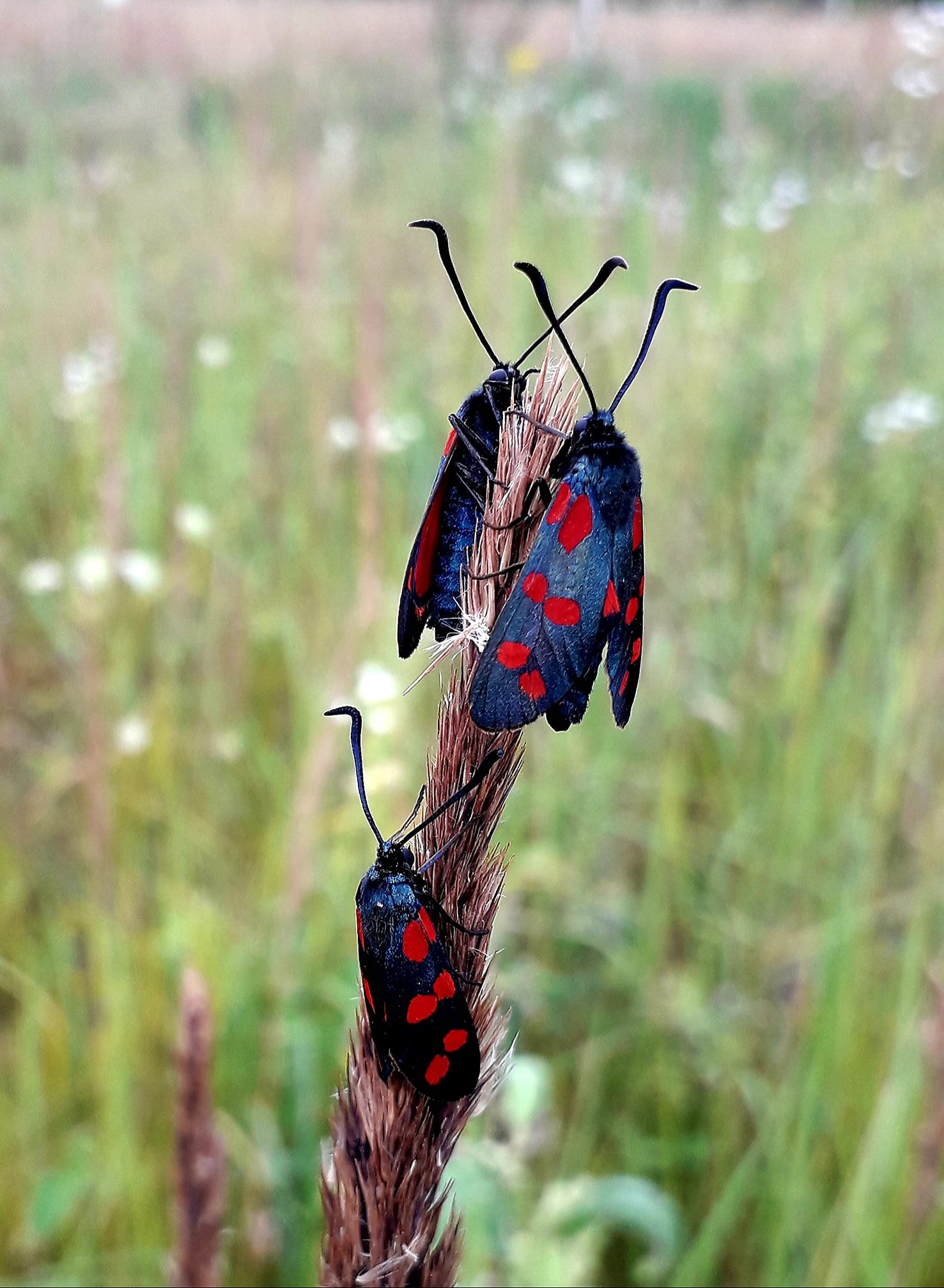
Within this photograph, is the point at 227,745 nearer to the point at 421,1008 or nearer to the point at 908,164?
the point at 421,1008

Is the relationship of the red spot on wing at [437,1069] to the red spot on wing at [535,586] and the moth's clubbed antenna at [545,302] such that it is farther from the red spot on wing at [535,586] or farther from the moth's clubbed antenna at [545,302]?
the moth's clubbed antenna at [545,302]

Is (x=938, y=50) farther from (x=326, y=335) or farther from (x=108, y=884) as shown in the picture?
(x=108, y=884)

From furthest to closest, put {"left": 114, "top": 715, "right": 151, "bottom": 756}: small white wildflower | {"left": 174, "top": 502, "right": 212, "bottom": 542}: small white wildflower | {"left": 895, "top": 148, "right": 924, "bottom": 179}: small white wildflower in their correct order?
{"left": 895, "top": 148, "right": 924, "bottom": 179}: small white wildflower, {"left": 174, "top": 502, "right": 212, "bottom": 542}: small white wildflower, {"left": 114, "top": 715, "right": 151, "bottom": 756}: small white wildflower

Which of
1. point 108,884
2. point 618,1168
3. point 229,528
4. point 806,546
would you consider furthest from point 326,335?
point 618,1168

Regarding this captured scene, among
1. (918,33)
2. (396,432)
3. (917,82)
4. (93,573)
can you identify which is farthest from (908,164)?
(93,573)

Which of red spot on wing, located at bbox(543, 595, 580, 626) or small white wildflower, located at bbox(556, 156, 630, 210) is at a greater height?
small white wildflower, located at bbox(556, 156, 630, 210)

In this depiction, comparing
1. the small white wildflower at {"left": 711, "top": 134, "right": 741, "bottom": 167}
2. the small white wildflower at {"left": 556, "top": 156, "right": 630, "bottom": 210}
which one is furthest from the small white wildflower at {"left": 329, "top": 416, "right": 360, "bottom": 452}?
the small white wildflower at {"left": 711, "top": 134, "right": 741, "bottom": 167}

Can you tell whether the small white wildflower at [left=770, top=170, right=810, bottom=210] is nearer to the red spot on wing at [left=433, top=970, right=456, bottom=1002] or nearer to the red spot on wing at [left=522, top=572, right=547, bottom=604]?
the red spot on wing at [left=522, top=572, right=547, bottom=604]
